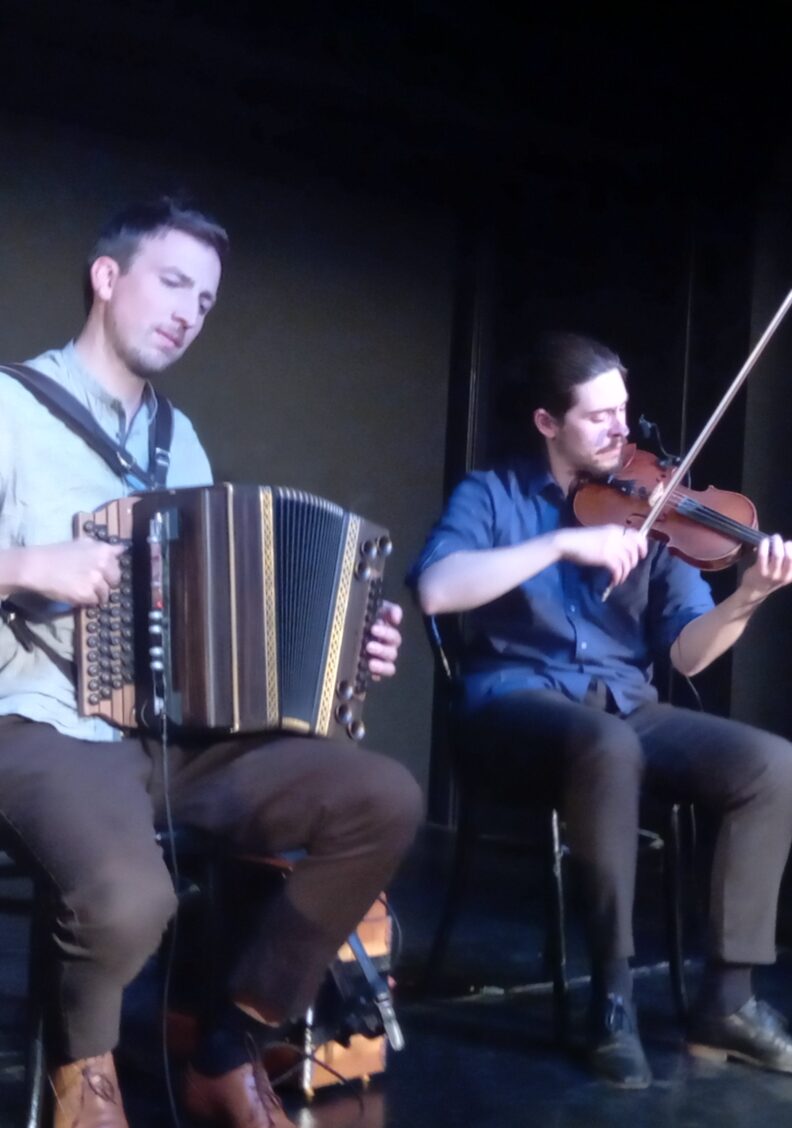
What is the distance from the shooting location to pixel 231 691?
1593 mm

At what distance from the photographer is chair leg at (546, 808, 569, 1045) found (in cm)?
198

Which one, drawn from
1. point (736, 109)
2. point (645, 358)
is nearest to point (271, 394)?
point (645, 358)

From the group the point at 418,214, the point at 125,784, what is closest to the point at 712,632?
the point at 125,784

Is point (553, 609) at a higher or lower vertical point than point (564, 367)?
lower

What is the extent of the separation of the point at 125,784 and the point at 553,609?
85 centimetres

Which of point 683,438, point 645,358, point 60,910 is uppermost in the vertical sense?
point 645,358

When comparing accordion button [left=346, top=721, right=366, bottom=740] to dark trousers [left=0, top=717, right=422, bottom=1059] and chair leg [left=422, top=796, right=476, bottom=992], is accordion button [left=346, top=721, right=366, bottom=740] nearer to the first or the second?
dark trousers [left=0, top=717, right=422, bottom=1059]

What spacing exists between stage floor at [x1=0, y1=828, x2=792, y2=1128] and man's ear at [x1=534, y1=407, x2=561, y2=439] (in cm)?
96

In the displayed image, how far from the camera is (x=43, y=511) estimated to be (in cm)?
162

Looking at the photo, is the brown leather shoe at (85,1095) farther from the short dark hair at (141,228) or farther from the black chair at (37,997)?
the short dark hair at (141,228)

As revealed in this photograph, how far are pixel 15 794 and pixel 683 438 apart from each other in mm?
2256

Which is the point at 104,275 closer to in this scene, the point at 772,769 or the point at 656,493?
the point at 656,493

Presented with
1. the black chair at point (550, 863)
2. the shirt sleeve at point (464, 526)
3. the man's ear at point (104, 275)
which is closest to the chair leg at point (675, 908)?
the black chair at point (550, 863)

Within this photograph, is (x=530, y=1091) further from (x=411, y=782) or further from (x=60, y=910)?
(x=60, y=910)
